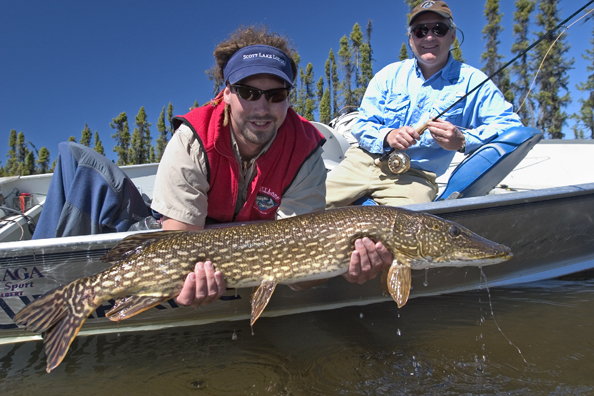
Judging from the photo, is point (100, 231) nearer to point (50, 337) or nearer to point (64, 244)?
point (64, 244)

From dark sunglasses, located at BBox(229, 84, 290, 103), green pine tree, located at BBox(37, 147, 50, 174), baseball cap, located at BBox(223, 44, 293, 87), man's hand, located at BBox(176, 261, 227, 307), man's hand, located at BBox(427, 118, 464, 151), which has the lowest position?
man's hand, located at BBox(176, 261, 227, 307)

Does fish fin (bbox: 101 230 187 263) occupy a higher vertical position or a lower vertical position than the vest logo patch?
lower

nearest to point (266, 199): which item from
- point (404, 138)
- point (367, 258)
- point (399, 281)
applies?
point (367, 258)

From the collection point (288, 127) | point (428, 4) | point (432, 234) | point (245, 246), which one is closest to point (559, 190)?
point (432, 234)

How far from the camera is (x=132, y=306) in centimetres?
233

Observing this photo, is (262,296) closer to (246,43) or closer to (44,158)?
(246,43)

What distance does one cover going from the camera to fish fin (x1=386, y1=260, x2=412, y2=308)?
96.8 inches

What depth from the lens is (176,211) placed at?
8.69 ft

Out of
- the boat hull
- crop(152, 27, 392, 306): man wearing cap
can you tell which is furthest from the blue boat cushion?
crop(152, 27, 392, 306): man wearing cap

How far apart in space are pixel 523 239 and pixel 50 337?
3722 millimetres

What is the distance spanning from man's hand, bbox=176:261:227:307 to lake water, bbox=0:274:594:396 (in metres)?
0.66

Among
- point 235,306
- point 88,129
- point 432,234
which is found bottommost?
point 235,306

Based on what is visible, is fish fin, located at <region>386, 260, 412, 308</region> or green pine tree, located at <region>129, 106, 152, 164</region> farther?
green pine tree, located at <region>129, 106, 152, 164</region>

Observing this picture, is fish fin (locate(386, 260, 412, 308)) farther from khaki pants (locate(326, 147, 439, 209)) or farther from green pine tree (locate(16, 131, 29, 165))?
green pine tree (locate(16, 131, 29, 165))
